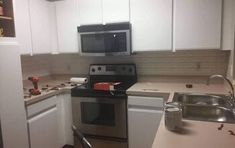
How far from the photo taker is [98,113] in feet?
8.65

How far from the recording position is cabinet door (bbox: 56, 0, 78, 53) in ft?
9.39

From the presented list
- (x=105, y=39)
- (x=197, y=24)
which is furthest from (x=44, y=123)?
A: (x=197, y=24)

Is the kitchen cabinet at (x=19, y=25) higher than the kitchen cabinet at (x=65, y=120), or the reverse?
→ the kitchen cabinet at (x=19, y=25)

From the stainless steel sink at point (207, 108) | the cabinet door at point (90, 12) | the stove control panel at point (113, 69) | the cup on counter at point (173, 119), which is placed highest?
the cabinet door at point (90, 12)

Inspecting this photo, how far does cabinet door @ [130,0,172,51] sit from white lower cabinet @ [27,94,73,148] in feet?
3.95

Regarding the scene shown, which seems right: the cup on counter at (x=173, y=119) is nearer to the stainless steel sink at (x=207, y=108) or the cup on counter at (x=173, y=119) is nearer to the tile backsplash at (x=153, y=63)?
the stainless steel sink at (x=207, y=108)

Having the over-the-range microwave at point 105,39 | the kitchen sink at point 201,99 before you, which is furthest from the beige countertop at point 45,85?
the kitchen sink at point 201,99

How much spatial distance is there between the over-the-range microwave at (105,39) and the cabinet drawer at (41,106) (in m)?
0.73

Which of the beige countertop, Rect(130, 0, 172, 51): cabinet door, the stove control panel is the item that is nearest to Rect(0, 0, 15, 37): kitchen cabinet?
the beige countertop


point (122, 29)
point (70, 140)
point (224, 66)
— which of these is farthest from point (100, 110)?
point (224, 66)

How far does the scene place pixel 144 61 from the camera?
294 cm

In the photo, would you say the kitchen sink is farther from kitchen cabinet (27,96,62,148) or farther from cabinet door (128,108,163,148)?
kitchen cabinet (27,96,62,148)

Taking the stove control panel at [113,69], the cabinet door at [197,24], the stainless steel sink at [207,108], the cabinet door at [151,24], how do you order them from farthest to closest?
1. the stove control panel at [113,69]
2. the cabinet door at [151,24]
3. the cabinet door at [197,24]
4. the stainless steel sink at [207,108]

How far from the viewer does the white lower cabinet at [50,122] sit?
2264mm
